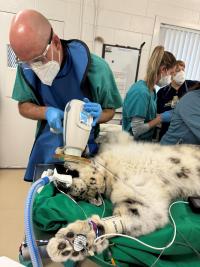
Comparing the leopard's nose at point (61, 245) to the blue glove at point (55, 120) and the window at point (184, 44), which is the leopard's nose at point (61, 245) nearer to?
the blue glove at point (55, 120)

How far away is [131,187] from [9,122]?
240 centimetres

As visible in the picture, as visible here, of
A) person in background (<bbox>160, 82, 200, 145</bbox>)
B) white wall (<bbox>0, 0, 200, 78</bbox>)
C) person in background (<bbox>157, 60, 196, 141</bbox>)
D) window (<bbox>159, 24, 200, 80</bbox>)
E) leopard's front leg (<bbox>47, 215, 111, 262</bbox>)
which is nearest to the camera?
leopard's front leg (<bbox>47, 215, 111, 262</bbox>)

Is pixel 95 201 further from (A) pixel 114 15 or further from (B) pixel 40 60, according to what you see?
(A) pixel 114 15

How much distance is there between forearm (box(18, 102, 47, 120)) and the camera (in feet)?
4.33

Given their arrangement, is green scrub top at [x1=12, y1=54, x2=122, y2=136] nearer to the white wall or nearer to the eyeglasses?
the eyeglasses

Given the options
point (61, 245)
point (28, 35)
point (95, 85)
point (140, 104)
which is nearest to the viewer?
point (61, 245)

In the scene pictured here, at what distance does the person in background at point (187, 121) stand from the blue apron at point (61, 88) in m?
0.53

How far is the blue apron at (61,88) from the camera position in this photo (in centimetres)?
129

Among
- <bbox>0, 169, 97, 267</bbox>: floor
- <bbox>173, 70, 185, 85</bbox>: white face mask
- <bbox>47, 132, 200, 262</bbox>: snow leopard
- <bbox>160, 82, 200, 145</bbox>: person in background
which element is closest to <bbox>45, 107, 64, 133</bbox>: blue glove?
<bbox>47, 132, 200, 262</bbox>: snow leopard

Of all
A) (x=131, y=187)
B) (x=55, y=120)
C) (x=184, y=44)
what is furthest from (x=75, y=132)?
(x=184, y=44)

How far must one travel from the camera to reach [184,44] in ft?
11.0

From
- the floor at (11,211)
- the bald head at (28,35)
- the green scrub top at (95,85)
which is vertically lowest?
the floor at (11,211)

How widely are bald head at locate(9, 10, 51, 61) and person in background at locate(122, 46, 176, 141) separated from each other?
93 centimetres

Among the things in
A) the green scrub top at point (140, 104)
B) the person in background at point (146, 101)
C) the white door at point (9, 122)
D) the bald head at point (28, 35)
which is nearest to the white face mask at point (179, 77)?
the person in background at point (146, 101)
